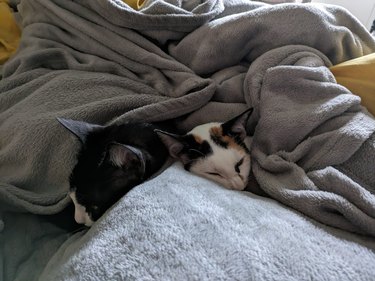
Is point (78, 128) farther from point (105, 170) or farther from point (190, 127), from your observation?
point (190, 127)

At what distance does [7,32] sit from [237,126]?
3.41 ft

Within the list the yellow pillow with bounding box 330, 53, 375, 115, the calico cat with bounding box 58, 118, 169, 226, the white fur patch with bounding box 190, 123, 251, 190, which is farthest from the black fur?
the yellow pillow with bounding box 330, 53, 375, 115

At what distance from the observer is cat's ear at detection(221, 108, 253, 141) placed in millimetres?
856

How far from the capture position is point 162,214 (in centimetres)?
60

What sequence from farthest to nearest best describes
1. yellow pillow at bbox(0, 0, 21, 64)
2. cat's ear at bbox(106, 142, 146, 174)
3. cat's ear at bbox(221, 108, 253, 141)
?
yellow pillow at bbox(0, 0, 21, 64) → cat's ear at bbox(221, 108, 253, 141) → cat's ear at bbox(106, 142, 146, 174)

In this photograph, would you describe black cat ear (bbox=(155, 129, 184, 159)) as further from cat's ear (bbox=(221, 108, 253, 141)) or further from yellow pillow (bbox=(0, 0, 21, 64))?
yellow pillow (bbox=(0, 0, 21, 64))

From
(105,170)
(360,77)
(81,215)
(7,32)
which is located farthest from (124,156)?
(7,32)

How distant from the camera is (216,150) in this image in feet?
2.98

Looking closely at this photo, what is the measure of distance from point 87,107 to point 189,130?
11.7 inches

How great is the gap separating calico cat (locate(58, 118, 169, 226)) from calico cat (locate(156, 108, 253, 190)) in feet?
0.27

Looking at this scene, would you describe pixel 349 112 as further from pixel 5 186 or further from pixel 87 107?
pixel 5 186

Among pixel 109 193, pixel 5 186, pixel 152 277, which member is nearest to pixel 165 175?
pixel 109 193

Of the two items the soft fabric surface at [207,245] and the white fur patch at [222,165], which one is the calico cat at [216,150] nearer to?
the white fur patch at [222,165]

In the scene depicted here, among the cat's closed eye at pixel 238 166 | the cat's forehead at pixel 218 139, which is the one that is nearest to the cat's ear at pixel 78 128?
the cat's forehead at pixel 218 139
